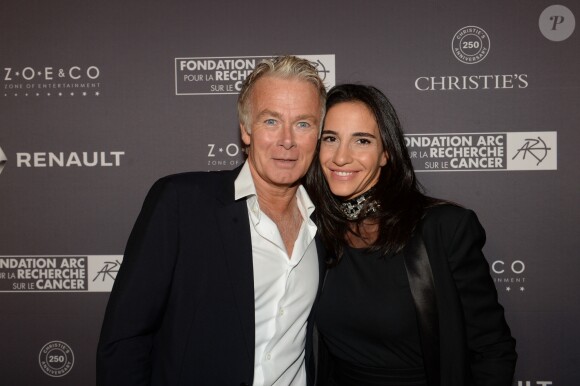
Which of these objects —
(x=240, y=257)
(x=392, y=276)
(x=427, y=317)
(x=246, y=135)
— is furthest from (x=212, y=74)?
(x=427, y=317)

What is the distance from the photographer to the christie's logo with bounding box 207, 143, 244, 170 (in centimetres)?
270

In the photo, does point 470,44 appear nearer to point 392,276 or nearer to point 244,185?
point 392,276

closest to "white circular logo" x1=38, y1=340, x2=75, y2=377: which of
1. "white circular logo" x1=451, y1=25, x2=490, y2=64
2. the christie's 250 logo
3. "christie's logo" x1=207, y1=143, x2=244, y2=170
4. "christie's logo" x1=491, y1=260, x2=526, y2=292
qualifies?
"christie's logo" x1=207, y1=143, x2=244, y2=170

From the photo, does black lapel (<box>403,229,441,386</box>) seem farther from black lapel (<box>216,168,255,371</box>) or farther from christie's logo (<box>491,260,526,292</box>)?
christie's logo (<box>491,260,526,292</box>)

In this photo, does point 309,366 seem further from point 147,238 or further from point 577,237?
point 577,237

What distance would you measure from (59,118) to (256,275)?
5.52 ft

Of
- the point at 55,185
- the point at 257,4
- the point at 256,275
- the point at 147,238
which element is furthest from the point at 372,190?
the point at 55,185

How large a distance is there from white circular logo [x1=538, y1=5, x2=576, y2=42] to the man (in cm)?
146

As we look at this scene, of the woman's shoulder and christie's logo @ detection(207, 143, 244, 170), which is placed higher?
christie's logo @ detection(207, 143, 244, 170)

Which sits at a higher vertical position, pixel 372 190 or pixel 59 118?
pixel 59 118

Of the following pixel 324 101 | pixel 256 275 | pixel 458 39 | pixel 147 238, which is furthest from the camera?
pixel 458 39

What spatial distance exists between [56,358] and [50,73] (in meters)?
1.60

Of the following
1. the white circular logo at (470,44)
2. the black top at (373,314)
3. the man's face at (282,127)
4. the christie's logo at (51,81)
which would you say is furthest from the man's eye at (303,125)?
the christie's logo at (51,81)

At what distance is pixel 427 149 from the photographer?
2650 mm
